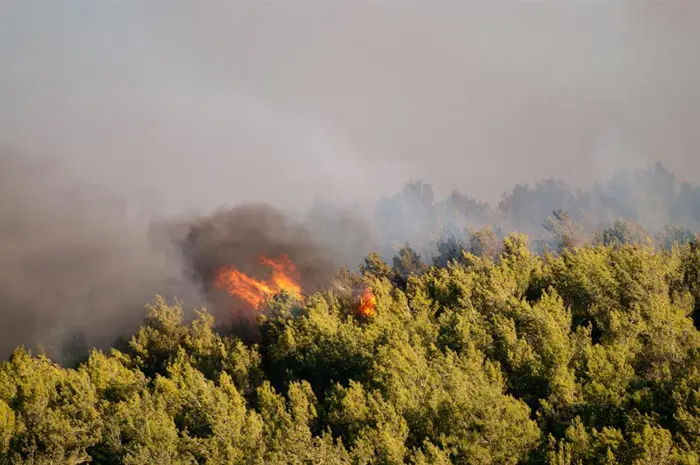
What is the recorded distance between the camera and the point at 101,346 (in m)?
74.9

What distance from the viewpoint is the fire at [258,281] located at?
270 ft

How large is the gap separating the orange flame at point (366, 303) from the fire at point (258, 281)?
1594 centimetres

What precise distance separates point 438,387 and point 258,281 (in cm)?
4891

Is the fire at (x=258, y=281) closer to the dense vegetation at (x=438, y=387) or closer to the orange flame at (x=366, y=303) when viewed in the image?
the orange flame at (x=366, y=303)

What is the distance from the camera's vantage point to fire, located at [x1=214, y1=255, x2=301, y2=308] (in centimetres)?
8225

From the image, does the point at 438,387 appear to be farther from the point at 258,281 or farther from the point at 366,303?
the point at 258,281

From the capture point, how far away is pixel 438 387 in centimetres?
3762

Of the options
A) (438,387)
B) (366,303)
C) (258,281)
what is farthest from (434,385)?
(258,281)

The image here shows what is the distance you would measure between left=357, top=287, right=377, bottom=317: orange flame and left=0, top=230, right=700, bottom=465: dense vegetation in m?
6.56

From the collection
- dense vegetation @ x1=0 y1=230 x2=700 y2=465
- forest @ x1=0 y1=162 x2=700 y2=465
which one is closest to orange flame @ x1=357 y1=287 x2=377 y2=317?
forest @ x1=0 y1=162 x2=700 y2=465

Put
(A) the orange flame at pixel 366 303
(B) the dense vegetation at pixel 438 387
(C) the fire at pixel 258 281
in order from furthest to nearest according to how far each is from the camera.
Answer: (C) the fire at pixel 258 281 < (A) the orange flame at pixel 366 303 < (B) the dense vegetation at pixel 438 387

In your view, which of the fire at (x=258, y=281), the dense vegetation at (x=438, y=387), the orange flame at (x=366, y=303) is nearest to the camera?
the dense vegetation at (x=438, y=387)

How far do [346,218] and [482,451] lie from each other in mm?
90717

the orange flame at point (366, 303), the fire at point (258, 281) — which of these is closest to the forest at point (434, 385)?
the orange flame at point (366, 303)
